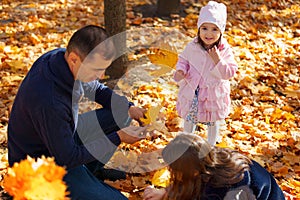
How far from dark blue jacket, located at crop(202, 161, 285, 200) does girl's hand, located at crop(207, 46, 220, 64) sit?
856 mm

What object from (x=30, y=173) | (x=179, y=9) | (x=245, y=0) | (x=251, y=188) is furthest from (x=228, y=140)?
(x=245, y=0)

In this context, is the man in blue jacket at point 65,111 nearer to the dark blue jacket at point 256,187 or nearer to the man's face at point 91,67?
the man's face at point 91,67

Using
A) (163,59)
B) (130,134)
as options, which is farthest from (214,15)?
(163,59)

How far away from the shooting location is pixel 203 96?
3.11 meters

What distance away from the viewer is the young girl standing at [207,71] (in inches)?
118

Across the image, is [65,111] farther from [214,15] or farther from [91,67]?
[214,15]

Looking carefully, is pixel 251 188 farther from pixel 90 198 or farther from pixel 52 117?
pixel 52 117

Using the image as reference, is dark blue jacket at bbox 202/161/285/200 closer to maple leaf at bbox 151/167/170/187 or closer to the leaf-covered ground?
the leaf-covered ground

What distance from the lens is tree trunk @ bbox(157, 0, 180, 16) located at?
612 cm

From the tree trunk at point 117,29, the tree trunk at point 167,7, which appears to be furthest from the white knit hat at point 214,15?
the tree trunk at point 167,7

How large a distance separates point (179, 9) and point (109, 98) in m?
3.74

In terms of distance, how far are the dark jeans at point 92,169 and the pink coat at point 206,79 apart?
53 cm

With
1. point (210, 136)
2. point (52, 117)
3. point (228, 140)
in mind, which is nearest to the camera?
point (52, 117)

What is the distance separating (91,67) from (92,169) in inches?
41.7
